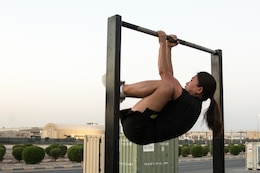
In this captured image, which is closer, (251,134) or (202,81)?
(202,81)

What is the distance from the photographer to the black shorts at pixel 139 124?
2.31 meters

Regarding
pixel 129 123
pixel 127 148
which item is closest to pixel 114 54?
pixel 129 123

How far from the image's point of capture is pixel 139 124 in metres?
2.35

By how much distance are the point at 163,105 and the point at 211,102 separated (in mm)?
545

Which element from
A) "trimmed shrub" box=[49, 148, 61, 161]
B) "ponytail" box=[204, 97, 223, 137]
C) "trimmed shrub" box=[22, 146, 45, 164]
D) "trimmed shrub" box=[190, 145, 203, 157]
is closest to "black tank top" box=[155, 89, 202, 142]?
"ponytail" box=[204, 97, 223, 137]

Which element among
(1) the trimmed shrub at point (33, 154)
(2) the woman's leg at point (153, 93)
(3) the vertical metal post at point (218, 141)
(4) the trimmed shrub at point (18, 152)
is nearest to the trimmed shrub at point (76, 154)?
(1) the trimmed shrub at point (33, 154)

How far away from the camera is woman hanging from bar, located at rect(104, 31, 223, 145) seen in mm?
2273

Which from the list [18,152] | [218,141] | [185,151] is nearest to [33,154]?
[18,152]

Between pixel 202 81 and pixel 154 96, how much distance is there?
0.39 m

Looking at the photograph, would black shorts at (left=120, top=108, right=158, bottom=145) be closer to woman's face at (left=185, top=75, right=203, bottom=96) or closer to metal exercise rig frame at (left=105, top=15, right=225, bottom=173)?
metal exercise rig frame at (left=105, top=15, right=225, bottom=173)

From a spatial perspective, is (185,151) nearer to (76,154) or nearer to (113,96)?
(76,154)

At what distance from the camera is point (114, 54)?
2666mm

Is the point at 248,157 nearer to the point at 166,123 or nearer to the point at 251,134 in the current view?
Answer: the point at 166,123

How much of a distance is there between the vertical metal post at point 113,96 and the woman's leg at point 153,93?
9.3 inches
